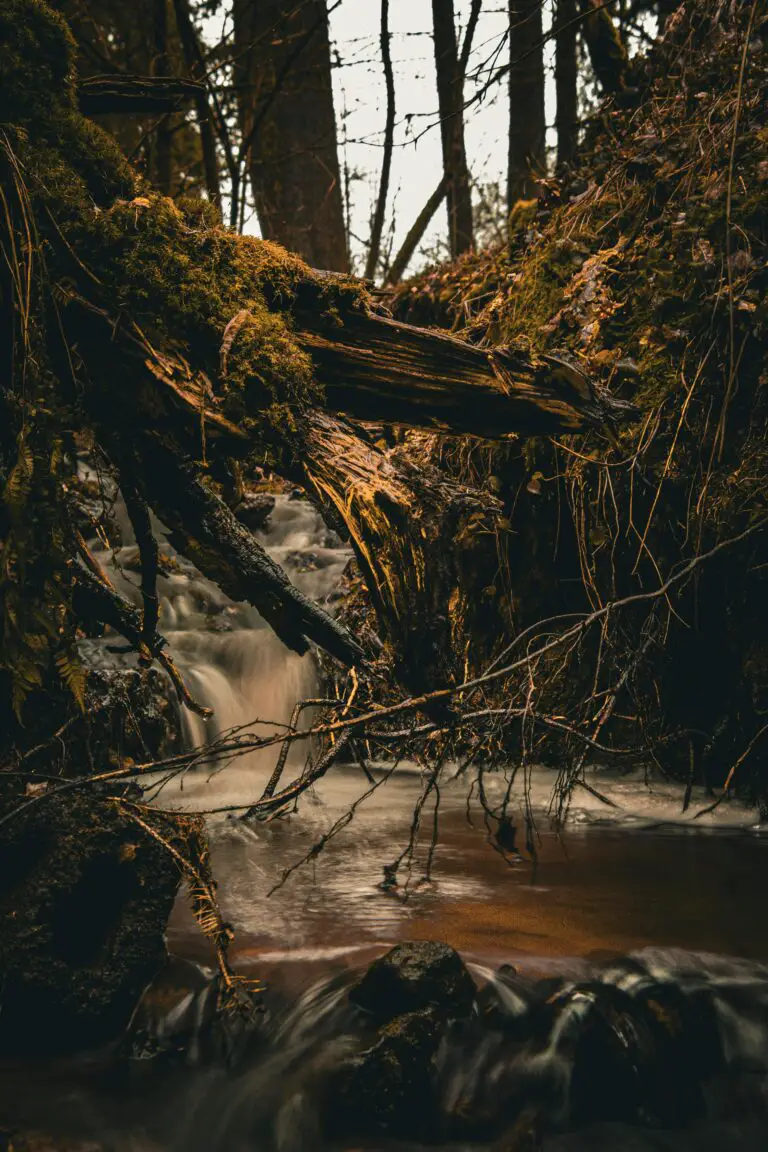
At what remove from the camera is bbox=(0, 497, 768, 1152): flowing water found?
9.87ft

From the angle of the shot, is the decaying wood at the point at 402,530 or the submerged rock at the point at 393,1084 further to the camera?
the submerged rock at the point at 393,1084

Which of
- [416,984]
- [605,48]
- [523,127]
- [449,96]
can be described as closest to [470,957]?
[416,984]

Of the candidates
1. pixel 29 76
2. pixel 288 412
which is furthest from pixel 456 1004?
pixel 29 76

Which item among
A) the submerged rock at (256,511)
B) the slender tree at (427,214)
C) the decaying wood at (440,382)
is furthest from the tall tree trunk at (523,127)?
the decaying wood at (440,382)

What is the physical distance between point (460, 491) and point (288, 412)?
59 centimetres

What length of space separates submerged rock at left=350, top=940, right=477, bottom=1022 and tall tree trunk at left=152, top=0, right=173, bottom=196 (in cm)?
688

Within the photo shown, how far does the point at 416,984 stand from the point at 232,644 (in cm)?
514

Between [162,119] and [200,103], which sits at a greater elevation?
[162,119]

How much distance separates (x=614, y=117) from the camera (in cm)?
600

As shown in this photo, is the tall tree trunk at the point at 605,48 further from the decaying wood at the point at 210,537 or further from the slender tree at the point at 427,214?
the decaying wood at the point at 210,537

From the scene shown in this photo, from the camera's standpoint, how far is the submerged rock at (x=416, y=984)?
3.25m

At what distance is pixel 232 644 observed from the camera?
8.10m

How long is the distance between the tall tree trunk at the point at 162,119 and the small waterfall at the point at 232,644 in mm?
3003

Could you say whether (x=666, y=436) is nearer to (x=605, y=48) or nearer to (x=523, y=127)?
(x=605, y=48)
